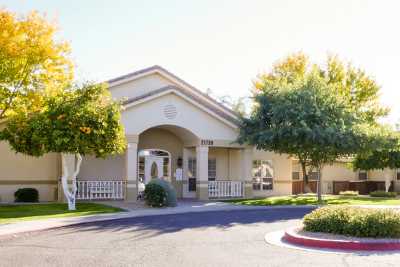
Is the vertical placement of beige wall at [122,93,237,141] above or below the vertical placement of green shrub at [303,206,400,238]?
above

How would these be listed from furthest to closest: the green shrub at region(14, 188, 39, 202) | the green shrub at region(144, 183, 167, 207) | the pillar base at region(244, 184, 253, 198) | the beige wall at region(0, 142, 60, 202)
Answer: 1. the pillar base at region(244, 184, 253, 198)
2. the beige wall at region(0, 142, 60, 202)
3. the green shrub at region(14, 188, 39, 202)
4. the green shrub at region(144, 183, 167, 207)

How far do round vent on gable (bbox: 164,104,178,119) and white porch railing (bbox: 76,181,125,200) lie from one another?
408 cm

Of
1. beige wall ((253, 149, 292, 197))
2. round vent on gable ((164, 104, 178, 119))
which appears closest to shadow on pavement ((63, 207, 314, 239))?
round vent on gable ((164, 104, 178, 119))

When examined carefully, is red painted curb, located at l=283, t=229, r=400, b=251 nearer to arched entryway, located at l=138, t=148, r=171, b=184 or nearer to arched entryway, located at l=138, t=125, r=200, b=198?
arched entryway, located at l=138, t=125, r=200, b=198

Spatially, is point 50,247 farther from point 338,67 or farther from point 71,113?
point 338,67

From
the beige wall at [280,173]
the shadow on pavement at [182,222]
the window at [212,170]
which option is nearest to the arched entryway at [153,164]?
the window at [212,170]

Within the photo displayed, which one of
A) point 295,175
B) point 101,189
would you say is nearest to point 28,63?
point 101,189

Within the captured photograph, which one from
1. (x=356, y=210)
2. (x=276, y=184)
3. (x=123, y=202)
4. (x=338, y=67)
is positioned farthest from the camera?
(x=338, y=67)

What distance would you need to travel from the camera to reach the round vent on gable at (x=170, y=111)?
88.6 ft

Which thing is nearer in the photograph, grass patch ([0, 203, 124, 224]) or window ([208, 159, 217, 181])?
grass patch ([0, 203, 124, 224])

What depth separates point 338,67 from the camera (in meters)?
37.4

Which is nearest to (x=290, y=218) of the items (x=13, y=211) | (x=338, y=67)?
(x=13, y=211)

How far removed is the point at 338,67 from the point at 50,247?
29.3 m

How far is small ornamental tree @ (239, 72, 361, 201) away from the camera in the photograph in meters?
25.3
